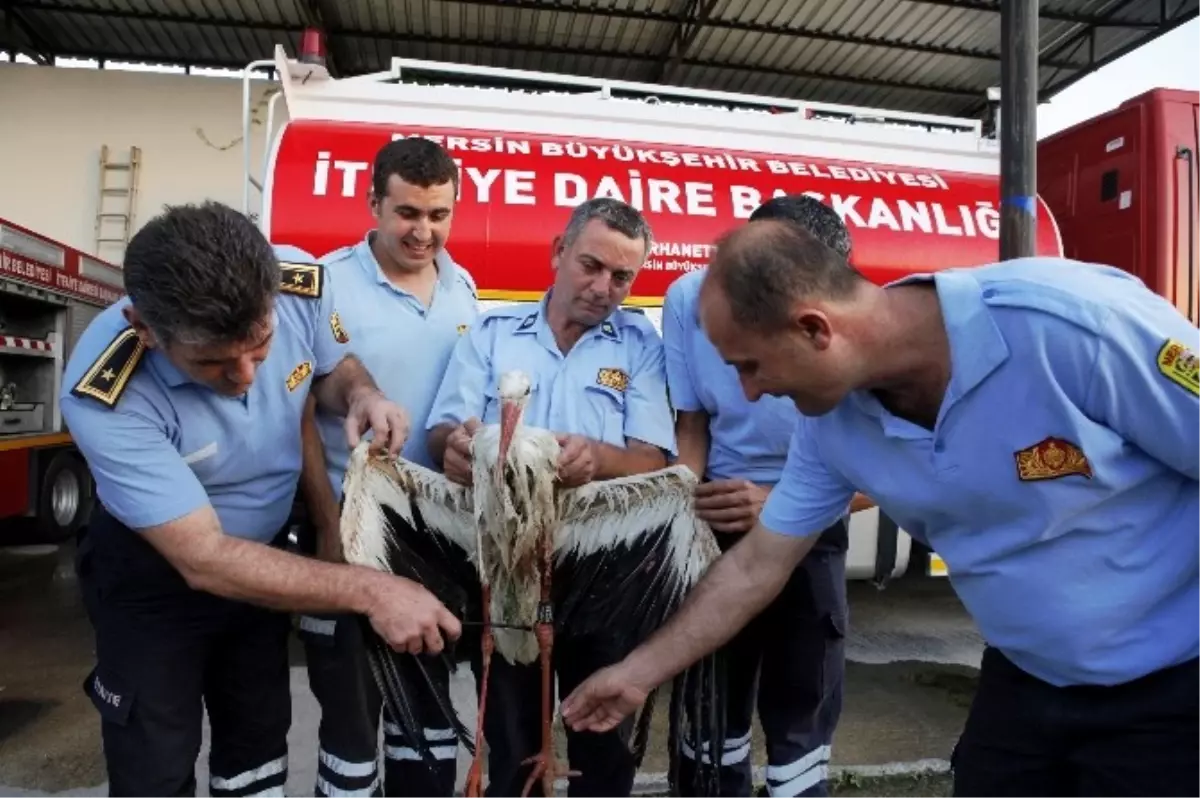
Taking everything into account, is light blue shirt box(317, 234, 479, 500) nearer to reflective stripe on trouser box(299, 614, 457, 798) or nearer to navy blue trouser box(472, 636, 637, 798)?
reflective stripe on trouser box(299, 614, 457, 798)

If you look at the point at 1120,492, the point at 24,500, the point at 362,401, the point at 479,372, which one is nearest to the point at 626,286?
the point at 479,372

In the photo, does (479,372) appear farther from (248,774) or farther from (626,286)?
(248,774)

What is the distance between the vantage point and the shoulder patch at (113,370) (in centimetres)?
187

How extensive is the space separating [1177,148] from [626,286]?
156 inches

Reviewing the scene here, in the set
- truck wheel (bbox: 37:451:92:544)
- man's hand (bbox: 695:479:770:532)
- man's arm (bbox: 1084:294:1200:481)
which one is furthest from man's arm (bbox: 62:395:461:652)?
truck wheel (bbox: 37:451:92:544)

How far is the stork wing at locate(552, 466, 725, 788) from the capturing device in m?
2.03

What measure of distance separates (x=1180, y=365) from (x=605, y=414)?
140 centimetres

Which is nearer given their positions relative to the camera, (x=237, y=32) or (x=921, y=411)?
(x=921, y=411)

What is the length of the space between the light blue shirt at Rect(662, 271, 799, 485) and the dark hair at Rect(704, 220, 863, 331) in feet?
3.47

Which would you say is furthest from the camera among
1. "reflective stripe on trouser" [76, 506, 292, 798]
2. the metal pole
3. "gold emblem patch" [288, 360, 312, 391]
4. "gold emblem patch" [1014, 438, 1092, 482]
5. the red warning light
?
the red warning light

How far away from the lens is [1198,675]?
5.00 ft

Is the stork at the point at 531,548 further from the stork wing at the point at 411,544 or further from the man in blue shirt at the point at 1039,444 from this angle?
the man in blue shirt at the point at 1039,444

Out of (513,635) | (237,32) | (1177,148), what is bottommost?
(513,635)

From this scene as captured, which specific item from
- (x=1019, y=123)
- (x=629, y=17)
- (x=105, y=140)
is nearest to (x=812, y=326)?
(x=1019, y=123)
